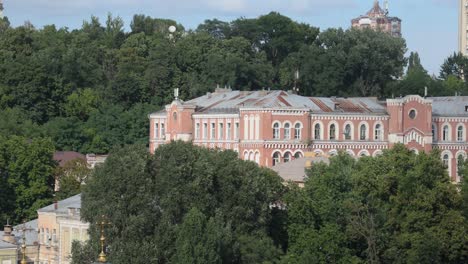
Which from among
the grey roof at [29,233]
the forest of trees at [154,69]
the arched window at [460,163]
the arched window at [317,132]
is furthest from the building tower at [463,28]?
the grey roof at [29,233]

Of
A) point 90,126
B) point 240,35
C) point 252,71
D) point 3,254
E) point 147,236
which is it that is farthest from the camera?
point 240,35

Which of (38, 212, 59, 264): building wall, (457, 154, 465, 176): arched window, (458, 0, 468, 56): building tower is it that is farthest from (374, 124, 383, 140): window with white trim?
(458, 0, 468, 56): building tower

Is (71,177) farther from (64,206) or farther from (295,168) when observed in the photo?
(64,206)

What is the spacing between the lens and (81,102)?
12488 cm

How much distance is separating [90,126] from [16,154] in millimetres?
24950

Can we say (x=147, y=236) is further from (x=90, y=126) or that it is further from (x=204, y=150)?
(x=90, y=126)

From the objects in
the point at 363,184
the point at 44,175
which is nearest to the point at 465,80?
the point at 44,175

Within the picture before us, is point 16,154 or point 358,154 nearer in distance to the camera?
point 16,154

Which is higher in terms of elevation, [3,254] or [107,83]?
[107,83]

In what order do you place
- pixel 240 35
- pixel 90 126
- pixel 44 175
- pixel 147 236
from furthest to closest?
pixel 240 35 → pixel 90 126 → pixel 44 175 → pixel 147 236

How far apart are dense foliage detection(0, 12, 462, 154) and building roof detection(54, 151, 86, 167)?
2218mm

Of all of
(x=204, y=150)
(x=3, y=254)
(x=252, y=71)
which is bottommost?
(x=3, y=254)

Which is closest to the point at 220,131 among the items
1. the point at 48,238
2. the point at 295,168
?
the point at 295,168

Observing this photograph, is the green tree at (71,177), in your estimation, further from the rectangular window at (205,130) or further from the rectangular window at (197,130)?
the rectangular window at (205,130)
